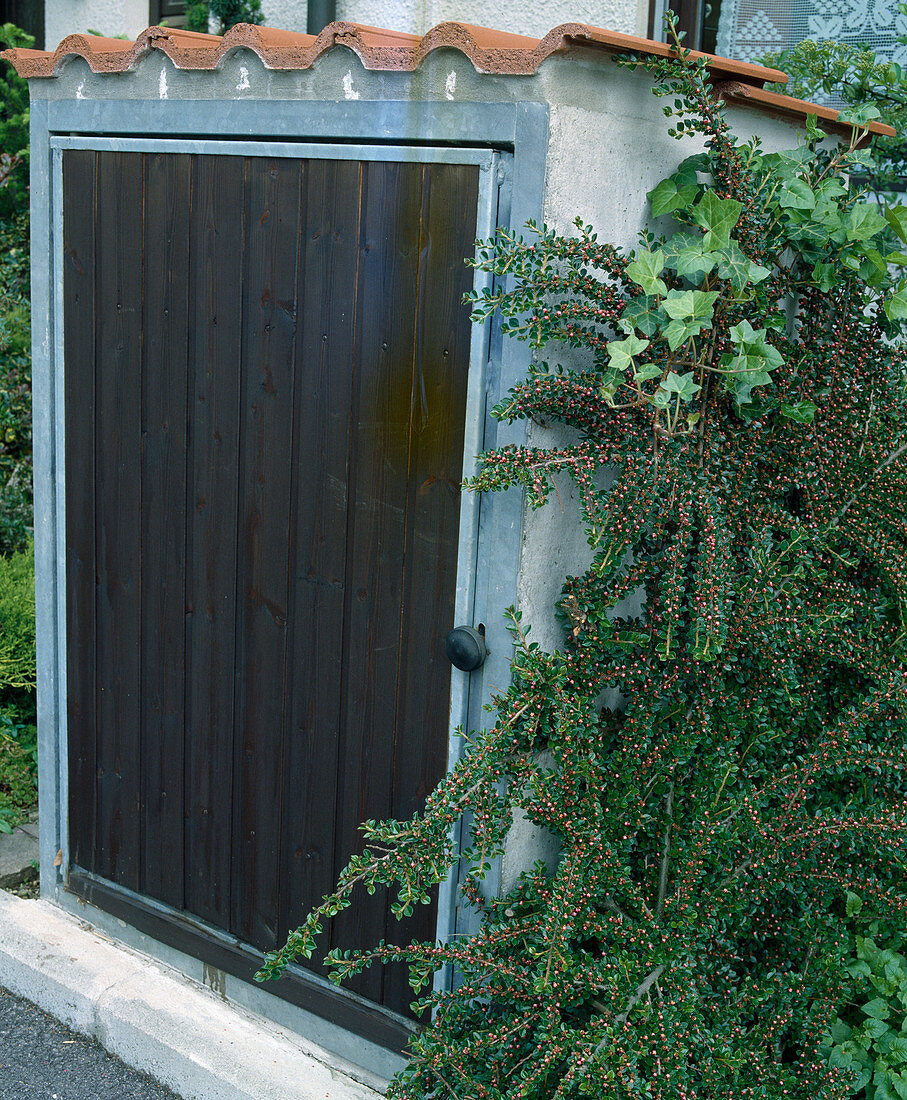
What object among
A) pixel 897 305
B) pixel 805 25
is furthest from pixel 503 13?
pixel 897 305

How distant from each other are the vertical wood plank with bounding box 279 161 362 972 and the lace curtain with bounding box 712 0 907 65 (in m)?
2.15

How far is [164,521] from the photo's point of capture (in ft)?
9.23

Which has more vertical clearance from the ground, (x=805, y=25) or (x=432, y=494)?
(x=805, y=25)

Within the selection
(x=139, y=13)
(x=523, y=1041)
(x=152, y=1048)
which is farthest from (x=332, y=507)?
(x=139, y=13)

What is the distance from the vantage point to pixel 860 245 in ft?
7.50

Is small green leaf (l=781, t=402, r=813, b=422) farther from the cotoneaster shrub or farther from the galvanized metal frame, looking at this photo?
the galvanized metal frame

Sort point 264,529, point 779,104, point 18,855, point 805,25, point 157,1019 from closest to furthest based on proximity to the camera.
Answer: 1. point 779,104
2. point 264,529
3. point 157,1019
4. point 18,855
5. point 805,25

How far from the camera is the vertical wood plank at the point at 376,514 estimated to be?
228cm

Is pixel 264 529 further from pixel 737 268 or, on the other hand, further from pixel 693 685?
pixel 737 268

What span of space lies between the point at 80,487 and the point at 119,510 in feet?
0.54

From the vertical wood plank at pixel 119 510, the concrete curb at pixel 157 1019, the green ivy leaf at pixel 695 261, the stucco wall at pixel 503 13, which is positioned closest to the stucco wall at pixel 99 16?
the stucco wall at pixel 503 13

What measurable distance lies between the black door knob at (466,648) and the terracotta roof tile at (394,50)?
106 cm

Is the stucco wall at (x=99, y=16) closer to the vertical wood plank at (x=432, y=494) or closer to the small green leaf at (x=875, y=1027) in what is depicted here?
the vertical wood plank at (x=432, y=494)

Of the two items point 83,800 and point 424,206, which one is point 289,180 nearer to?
point 424,206
